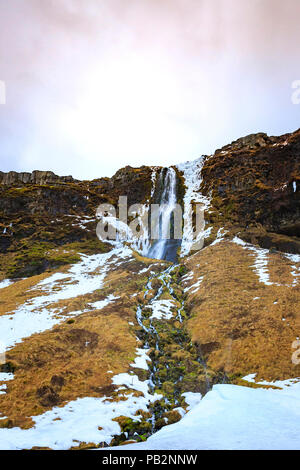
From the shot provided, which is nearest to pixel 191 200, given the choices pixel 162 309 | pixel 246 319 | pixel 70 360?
pixel 162 309

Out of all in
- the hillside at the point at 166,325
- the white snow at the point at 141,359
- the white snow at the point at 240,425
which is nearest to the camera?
the white snow at the point at 240,425

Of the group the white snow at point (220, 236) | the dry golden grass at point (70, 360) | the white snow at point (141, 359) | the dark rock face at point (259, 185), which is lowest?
the white snow at point (141, 359)

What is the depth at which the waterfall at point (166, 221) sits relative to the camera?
40184mm

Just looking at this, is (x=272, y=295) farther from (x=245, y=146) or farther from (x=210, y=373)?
(x=245, y=146)

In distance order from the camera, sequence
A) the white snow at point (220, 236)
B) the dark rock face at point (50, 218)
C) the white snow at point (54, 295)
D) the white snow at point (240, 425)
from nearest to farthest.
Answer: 1. the white snow at point (240, 425)
2. the white snow at point (54, 295)
3. the white snow at point (220, 236)
4. the dark rock face at point (50, 218)

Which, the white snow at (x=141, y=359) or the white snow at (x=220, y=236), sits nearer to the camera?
the white snow at (x=141, y=359)

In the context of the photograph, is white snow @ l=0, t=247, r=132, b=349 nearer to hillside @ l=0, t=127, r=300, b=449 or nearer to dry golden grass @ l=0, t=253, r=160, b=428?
hillside @ l=0, t=127, r=300, b=449

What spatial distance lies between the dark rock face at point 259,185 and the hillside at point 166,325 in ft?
0.72

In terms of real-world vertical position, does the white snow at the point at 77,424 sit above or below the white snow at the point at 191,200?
below

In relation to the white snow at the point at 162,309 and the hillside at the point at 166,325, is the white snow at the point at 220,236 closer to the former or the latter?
the hillside at the point at 166,325

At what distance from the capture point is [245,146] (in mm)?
54500

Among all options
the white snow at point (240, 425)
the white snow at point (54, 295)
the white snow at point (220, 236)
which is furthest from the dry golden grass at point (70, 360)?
the white snow at point (220, 236)
